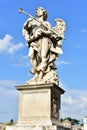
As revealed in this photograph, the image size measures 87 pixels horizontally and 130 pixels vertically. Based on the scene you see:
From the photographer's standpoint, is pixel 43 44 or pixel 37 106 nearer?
pixel 37 106

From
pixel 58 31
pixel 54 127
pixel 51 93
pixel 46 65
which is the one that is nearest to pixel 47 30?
pixel 58 31

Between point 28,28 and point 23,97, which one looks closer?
point 23,97

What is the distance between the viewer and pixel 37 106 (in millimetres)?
12914

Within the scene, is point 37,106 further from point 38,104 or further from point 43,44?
point 43,44

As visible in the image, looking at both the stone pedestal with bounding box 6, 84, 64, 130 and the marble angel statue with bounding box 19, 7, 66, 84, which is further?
the marble angel statue with bounding box 19, 7, 66, 84

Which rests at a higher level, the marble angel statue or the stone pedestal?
the marble angel statue

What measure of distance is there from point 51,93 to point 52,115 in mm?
753

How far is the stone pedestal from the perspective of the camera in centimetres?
1264

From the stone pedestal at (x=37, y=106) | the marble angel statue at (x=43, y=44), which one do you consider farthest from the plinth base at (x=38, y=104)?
the marble angel statue at (x=43, y=44)

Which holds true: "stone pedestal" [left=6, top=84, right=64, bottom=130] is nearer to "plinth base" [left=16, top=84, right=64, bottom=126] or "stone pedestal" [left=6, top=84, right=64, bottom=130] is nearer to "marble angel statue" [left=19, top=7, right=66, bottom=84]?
"plinth base" [left=16, top=84, right=64, bottom=126]

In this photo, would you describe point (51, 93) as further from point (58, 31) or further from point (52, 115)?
point (58, 31)

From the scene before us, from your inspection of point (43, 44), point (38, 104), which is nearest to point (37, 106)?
point (38, 104)

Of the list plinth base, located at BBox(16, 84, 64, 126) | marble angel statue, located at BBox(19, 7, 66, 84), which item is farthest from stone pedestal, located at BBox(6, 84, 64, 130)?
marble angel statue, located at BBox(19, 7, 66, 84)

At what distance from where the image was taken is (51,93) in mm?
12891
